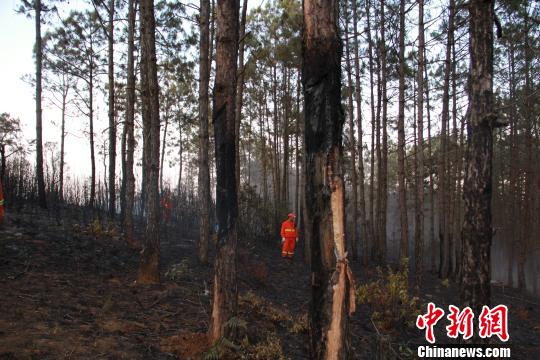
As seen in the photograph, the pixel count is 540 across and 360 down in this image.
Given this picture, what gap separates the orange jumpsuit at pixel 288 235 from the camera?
12414mm

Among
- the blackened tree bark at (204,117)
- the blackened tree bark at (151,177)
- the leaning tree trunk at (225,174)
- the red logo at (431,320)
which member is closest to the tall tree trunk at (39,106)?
the blackened tree bark at (204,117)

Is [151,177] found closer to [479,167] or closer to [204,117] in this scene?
[204,117]

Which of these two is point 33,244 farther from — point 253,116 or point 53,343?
point 253,116

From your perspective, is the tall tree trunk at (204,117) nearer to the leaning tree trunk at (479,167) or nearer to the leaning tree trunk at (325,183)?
the leaning tree trunk at (479,167)

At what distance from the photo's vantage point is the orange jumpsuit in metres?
12.4

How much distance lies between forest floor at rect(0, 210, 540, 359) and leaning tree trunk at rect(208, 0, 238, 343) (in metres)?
0.35

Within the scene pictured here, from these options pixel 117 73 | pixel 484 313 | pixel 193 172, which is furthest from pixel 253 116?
pixel 193 172

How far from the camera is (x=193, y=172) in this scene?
1773 inches

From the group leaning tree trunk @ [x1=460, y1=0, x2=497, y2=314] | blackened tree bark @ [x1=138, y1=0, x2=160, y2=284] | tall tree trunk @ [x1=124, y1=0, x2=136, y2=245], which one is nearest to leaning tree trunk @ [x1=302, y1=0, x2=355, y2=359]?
leaning tree trunk @ [x1=460, y1=0, x2=497, y2=314]

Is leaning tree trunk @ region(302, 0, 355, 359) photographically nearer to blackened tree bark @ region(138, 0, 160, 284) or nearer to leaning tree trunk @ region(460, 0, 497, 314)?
leaning tree trunk @ region(460, 0, 497, 314)

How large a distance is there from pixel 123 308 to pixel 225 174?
7.98 feet

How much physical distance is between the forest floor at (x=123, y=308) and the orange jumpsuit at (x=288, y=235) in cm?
270

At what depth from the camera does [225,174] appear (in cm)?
417

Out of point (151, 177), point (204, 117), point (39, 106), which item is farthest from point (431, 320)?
point (39, 106)
